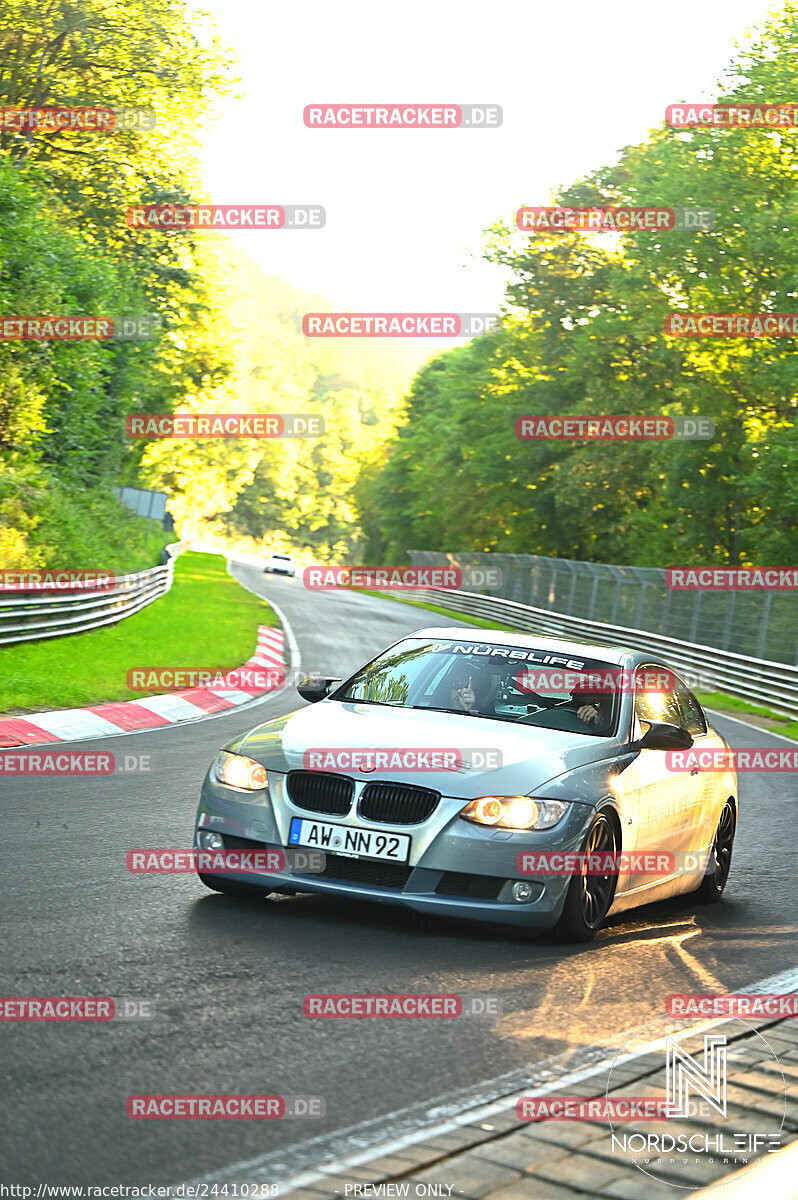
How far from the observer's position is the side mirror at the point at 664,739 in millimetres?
8070

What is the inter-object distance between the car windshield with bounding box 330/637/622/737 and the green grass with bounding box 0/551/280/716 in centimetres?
752

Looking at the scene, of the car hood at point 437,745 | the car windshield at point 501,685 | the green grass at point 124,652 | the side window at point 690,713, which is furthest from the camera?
the green grass at point 124,652

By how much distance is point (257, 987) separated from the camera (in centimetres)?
582

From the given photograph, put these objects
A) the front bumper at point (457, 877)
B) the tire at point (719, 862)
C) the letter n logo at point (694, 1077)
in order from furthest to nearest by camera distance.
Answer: the tire at point (719, 862)
the front bumper at point (457, 877)
the letter n logo at point (694, 1077)

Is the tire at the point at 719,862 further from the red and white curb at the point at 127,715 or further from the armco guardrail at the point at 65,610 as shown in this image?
the armco guardrail at the point at 65,610

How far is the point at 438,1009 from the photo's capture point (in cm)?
579

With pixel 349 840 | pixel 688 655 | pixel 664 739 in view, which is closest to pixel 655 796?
pixel 664 739

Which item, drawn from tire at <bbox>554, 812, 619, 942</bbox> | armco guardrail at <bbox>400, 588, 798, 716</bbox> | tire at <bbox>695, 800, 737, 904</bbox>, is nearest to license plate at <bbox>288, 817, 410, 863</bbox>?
tire at <bbox>554, 812, 619, 942</bbox>

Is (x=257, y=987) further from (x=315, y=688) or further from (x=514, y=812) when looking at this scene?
(x=315, y=688)

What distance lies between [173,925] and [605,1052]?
2.37 meters

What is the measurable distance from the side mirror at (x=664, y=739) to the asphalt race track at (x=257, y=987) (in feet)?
3.34

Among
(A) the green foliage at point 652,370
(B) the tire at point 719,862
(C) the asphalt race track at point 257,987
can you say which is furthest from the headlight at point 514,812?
(A) the green foliage at point 652,370

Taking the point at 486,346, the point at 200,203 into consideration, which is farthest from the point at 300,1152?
the point at 486,346

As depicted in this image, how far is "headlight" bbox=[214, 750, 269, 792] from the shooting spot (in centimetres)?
739
